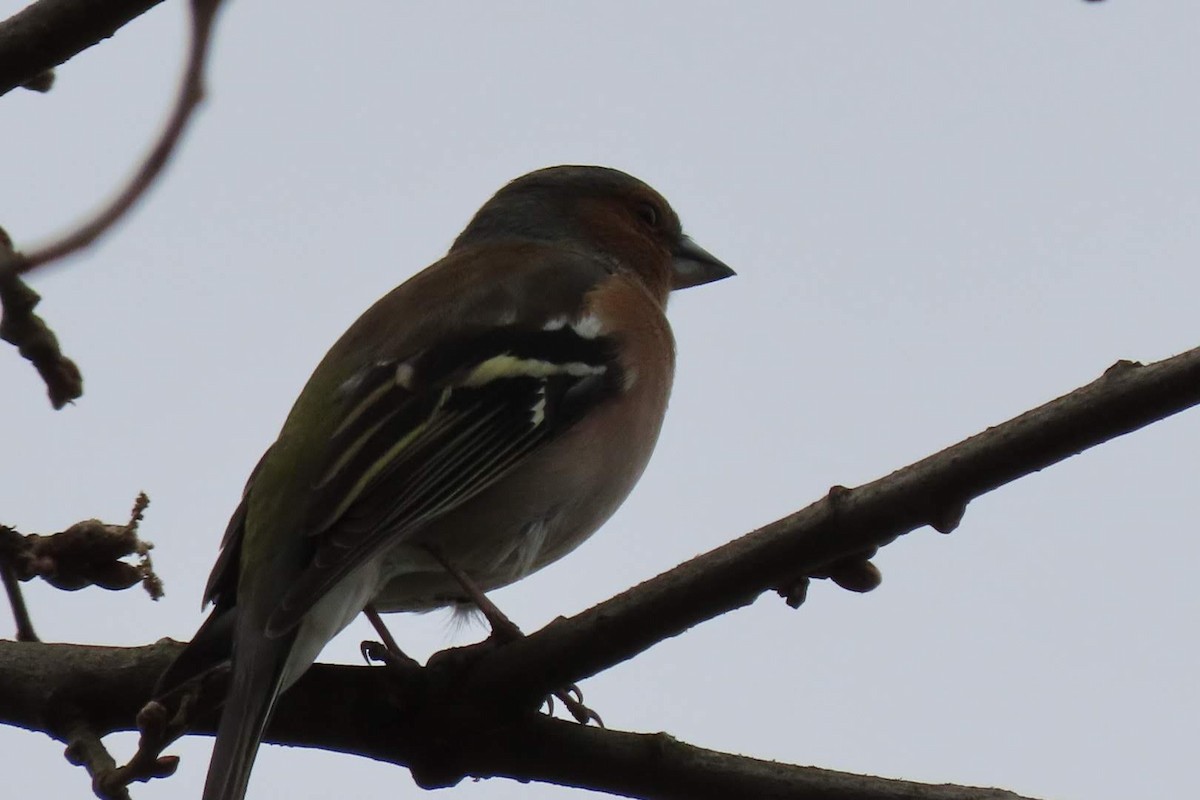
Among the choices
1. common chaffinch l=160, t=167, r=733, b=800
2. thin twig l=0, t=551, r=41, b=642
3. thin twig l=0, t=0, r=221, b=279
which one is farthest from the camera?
common chaffinch l=160, t=167, r=733, b=800

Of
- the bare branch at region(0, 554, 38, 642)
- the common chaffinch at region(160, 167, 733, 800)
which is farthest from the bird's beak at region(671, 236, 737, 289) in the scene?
the bare branch at region(0, 554, 38, 642)

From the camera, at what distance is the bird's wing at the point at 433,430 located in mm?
4078

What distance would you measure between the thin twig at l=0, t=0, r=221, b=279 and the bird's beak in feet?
18.4

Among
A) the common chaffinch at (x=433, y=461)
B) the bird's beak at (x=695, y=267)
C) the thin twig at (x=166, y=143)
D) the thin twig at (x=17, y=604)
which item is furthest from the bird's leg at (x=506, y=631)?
the bird's beak at (x=695, y=267)

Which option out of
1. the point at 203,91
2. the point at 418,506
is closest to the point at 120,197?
the point at 203,91

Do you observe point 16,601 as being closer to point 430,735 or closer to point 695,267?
point 430,735

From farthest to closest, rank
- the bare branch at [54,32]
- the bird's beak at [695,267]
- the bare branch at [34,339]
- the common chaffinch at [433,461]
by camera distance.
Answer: the bird's beak at [695,267] < the common chaffinch at [433,461] < the bare branch at [54,32] < the bare branch at [34,339]

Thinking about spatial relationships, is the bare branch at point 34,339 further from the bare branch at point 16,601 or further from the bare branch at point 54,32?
the bare branch at point 16,601

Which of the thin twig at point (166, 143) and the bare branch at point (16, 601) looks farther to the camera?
the bare branch at point (16, 601)

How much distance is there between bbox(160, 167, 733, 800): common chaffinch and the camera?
388cm

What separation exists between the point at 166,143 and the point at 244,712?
2.25 m

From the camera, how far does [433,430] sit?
4.47m

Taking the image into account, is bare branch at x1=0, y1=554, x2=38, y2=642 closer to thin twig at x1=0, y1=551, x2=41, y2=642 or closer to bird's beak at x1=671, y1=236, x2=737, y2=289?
thin twig at x1=0, y1=551, x2=41, y2=642

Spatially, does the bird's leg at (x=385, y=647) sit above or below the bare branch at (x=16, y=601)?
above
